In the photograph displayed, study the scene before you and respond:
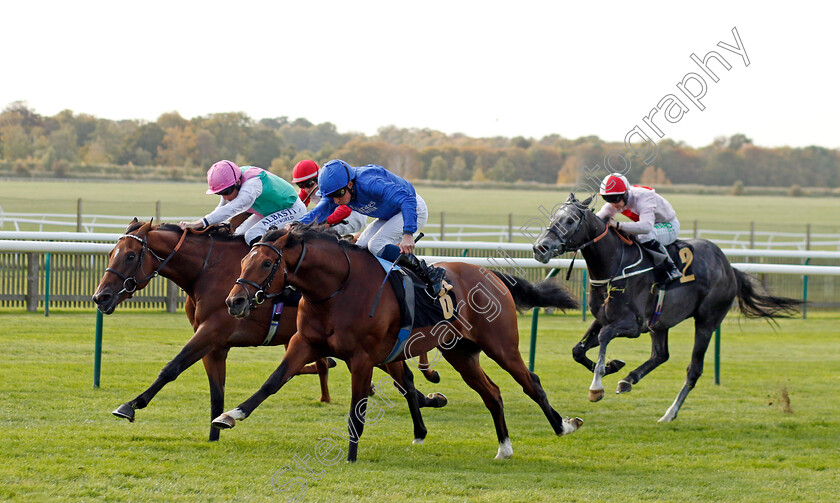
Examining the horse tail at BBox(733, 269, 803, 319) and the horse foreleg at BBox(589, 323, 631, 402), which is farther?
the horse tail at BBox(733, 269, 803, 319)

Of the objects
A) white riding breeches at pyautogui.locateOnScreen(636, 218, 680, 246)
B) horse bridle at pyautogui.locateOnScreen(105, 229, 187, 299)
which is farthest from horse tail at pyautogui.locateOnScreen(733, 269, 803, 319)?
horse bridle at pyautogui.locateOnScreen(105, 229, 187, 299)

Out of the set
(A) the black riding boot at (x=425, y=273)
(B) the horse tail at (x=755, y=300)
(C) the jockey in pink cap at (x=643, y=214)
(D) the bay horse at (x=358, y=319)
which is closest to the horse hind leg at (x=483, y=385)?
(D) the bay horse at (x=358, y=319)

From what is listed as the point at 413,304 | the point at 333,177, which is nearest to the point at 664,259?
the point at 413,304

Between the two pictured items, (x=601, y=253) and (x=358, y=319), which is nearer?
(x=358, y=319)

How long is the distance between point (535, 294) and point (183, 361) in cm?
227

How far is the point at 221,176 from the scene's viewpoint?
5.82 meters

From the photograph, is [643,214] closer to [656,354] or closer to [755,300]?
[656,354]

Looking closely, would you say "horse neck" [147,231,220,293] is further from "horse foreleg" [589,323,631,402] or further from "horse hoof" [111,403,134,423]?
"horse foreleg" [589,323,631,402]

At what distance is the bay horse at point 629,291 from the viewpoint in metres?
6.43

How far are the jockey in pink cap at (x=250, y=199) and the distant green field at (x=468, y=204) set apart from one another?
69.3 feet

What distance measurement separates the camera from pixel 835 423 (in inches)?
261

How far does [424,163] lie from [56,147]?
19778 millimetres

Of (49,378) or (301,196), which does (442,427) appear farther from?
(49,378)

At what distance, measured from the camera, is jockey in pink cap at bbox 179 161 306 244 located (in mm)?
Result: 5781
